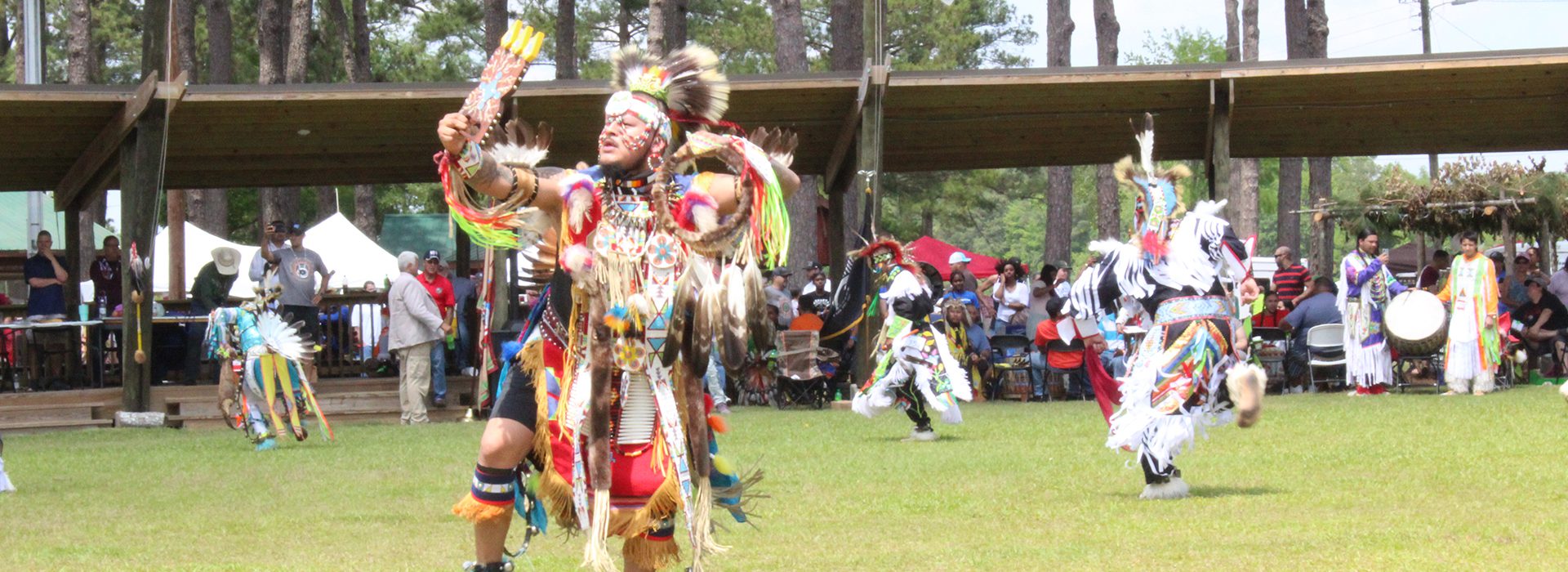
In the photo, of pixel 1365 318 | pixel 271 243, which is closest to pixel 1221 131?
pixel 1365 318

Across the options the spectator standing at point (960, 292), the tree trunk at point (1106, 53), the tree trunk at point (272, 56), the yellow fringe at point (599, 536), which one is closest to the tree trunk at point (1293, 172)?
the tree trunk at point (1106, 53)

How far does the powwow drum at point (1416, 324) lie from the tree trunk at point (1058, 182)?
521 inches

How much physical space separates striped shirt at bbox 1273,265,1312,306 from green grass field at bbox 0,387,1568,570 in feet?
15.6

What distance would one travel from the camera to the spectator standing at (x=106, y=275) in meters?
17.6

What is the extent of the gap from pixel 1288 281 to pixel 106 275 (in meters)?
12.2

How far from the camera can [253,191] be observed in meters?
40.0

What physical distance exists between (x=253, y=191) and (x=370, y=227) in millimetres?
7870

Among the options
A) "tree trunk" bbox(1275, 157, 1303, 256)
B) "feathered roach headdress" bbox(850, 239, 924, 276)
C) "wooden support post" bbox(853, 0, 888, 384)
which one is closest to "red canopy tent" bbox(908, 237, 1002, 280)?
"tree trunk" bbox(1275, 157, 1303, 256)

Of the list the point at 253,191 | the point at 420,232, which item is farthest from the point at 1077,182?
the point at 420,232

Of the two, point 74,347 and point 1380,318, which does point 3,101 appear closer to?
point 74,347

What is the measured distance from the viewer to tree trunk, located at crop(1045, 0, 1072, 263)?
98.0 ft

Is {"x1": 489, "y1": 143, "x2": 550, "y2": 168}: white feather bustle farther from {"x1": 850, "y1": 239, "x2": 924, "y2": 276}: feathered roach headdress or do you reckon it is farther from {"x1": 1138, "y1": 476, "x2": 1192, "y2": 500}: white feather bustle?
{"x1": 850, "y1": 239, "x2": 924, "y2": 276}: feathered roach headdress

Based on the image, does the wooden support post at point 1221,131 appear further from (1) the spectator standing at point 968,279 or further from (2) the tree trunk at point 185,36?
(2) the tree trunk at point 185,36

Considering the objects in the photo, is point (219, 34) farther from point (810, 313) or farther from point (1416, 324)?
point (1416, 324)
